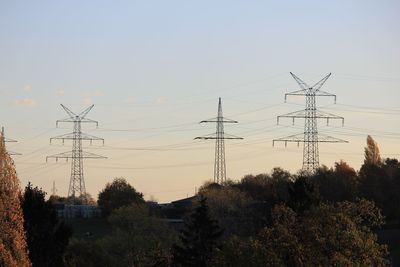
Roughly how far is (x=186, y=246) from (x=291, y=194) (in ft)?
30.2

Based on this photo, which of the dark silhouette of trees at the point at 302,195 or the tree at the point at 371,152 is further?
the tree at the point at 371,152

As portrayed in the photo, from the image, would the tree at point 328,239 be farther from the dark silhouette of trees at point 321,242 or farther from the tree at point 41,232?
the tree at point 41,232

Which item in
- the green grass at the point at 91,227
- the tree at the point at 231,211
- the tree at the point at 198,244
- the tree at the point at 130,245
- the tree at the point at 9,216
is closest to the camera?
the tree at the point at 9,216

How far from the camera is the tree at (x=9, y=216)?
44562 millimetres

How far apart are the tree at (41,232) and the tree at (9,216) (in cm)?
3847

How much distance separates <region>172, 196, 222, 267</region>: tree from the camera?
77500mm

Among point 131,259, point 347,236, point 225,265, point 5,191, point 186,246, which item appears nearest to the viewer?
point 5,191

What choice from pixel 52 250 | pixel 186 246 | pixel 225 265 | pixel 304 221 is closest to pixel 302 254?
pixel 304 221

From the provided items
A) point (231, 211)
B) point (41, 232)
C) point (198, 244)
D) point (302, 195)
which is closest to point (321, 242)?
point (198, 244)

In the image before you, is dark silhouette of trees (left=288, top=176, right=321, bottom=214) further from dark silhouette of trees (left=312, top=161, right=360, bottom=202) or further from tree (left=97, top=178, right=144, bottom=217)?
tree (left=97, top=178, right=144, bottom=217)

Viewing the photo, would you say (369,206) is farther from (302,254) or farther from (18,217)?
(18,217)

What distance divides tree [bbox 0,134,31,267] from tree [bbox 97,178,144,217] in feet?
407

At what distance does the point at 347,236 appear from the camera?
5403 cm

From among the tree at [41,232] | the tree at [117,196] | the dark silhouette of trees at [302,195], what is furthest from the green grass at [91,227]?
the dark silhouette of trees at [302,195]
